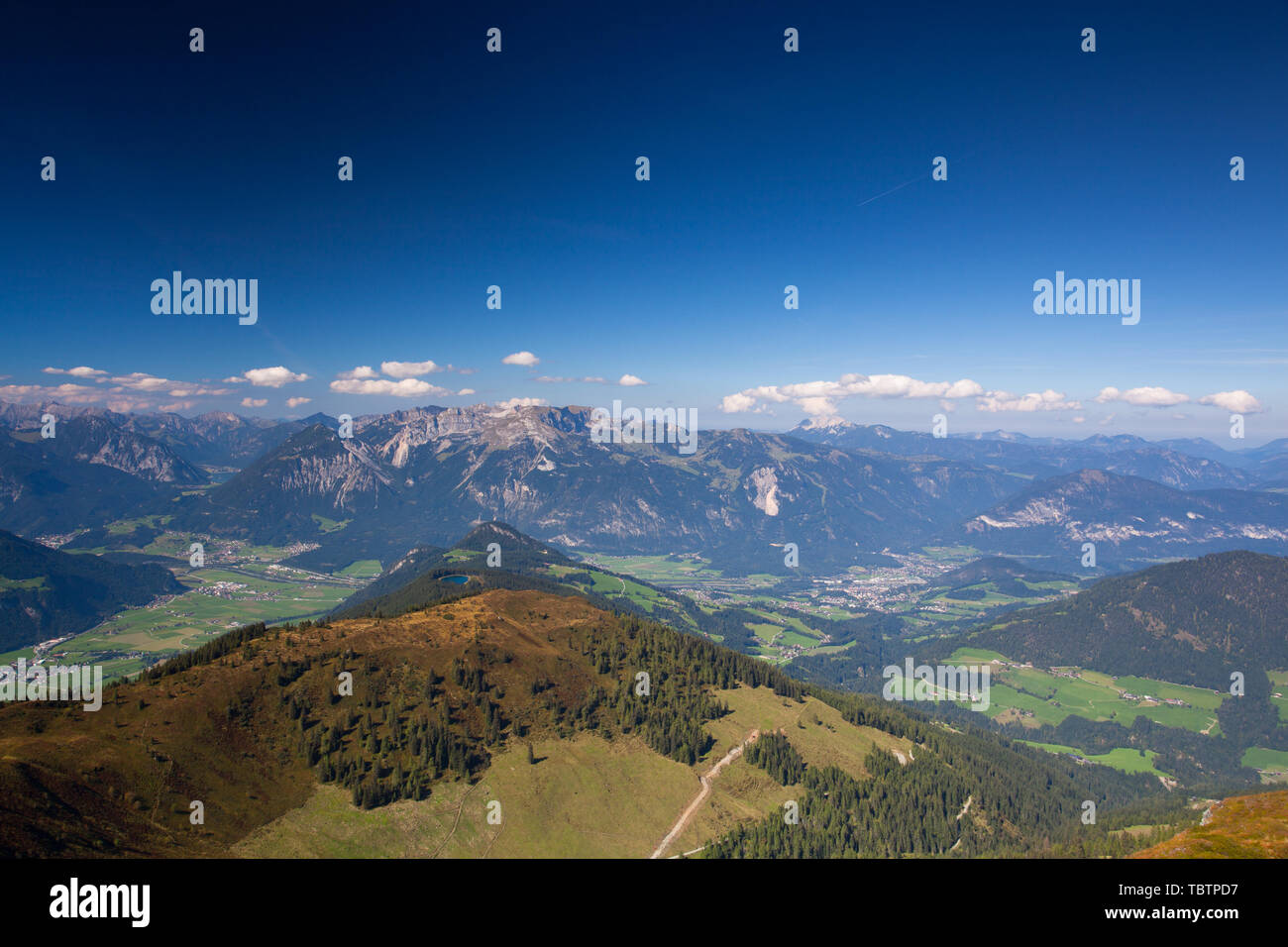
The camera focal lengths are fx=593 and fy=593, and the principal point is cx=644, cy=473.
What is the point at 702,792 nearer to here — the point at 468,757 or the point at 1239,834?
the point at 468,757

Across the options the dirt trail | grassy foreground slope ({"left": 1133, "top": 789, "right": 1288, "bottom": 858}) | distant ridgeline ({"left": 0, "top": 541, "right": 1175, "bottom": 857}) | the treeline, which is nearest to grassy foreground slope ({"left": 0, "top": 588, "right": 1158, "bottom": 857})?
distant ridgeline ({"left": 0, "top": 541, "right": 1175, "bottom": 857})

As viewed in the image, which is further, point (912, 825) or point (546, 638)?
point (546, 638)

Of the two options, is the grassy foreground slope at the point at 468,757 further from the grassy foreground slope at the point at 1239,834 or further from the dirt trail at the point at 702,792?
the grassy foreground slope at the point at 1239,834

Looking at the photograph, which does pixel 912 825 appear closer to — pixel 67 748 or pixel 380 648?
pixel 380 648

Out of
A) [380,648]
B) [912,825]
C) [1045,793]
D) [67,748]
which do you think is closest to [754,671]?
[912,825]

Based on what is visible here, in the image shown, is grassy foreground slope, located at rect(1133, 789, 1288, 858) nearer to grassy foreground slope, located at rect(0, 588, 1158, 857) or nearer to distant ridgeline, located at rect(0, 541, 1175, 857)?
distant ridgeline, located at rect(0, 541, 1175, 857)

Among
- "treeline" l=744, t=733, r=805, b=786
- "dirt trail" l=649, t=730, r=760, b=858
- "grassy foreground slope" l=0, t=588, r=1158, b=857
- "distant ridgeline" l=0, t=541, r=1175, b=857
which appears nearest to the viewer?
"grassy foreground slope" l=0, t=588, r=1158, b=857

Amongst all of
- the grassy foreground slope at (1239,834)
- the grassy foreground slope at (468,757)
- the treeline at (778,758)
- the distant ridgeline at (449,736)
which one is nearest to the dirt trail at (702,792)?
the grassy foreground slope at (468,757)
